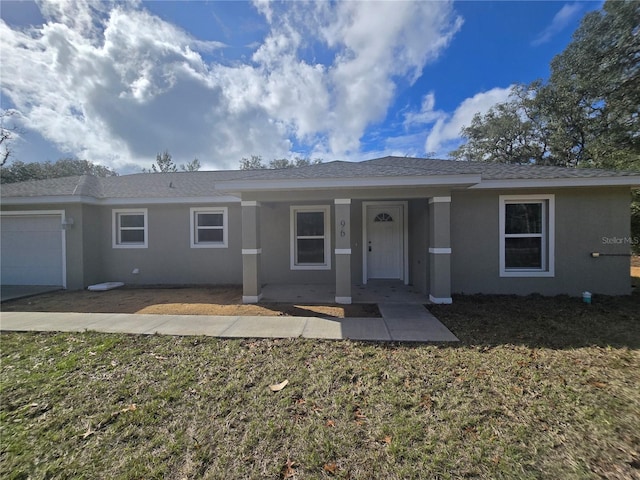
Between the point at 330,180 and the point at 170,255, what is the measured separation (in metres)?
6.39

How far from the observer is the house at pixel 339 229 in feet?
20.6

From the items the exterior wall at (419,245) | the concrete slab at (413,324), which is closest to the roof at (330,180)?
the exterior wall at (419,245)

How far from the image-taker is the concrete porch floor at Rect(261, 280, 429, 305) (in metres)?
6.61

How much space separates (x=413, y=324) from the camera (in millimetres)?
4898

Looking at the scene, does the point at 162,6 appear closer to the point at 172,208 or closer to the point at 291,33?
the point at 291,33

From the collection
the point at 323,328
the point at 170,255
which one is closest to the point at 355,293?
the point at 323,328

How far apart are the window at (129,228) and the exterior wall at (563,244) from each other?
389 inches

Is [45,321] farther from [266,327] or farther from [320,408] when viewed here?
[320,408]

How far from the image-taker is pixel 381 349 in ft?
12.9

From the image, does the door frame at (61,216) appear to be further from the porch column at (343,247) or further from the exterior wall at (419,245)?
the exterior wall at (419,245)

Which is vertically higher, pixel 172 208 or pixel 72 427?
pixel 172 208

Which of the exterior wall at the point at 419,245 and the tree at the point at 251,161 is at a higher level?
the tree at the point at 251,161

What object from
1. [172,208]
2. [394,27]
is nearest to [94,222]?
[172,208]

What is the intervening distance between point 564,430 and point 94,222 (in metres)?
11.8
